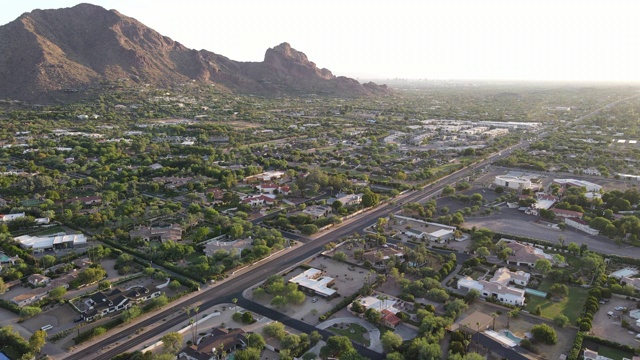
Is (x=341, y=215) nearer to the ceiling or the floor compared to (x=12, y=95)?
nearer to the floor

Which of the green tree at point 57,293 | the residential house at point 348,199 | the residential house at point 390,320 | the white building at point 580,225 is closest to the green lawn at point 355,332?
the residential house at point 390,320

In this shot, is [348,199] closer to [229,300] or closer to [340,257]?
[340,257]

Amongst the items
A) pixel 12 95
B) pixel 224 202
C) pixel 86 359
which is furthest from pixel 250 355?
pixel 12 95

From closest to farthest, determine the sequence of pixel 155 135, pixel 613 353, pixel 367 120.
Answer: pixel 613 353 < pixel 155 135 < pixel 367 120

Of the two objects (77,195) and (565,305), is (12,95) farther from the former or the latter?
(565,305)

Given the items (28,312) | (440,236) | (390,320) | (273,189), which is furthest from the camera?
(273,189)

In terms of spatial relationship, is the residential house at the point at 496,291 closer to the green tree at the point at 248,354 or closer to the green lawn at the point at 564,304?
the green lawn at the point at 564,304

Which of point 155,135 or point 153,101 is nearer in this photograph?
point 155,135

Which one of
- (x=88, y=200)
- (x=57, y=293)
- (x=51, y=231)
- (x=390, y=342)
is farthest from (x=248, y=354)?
(x=88, y=200)
